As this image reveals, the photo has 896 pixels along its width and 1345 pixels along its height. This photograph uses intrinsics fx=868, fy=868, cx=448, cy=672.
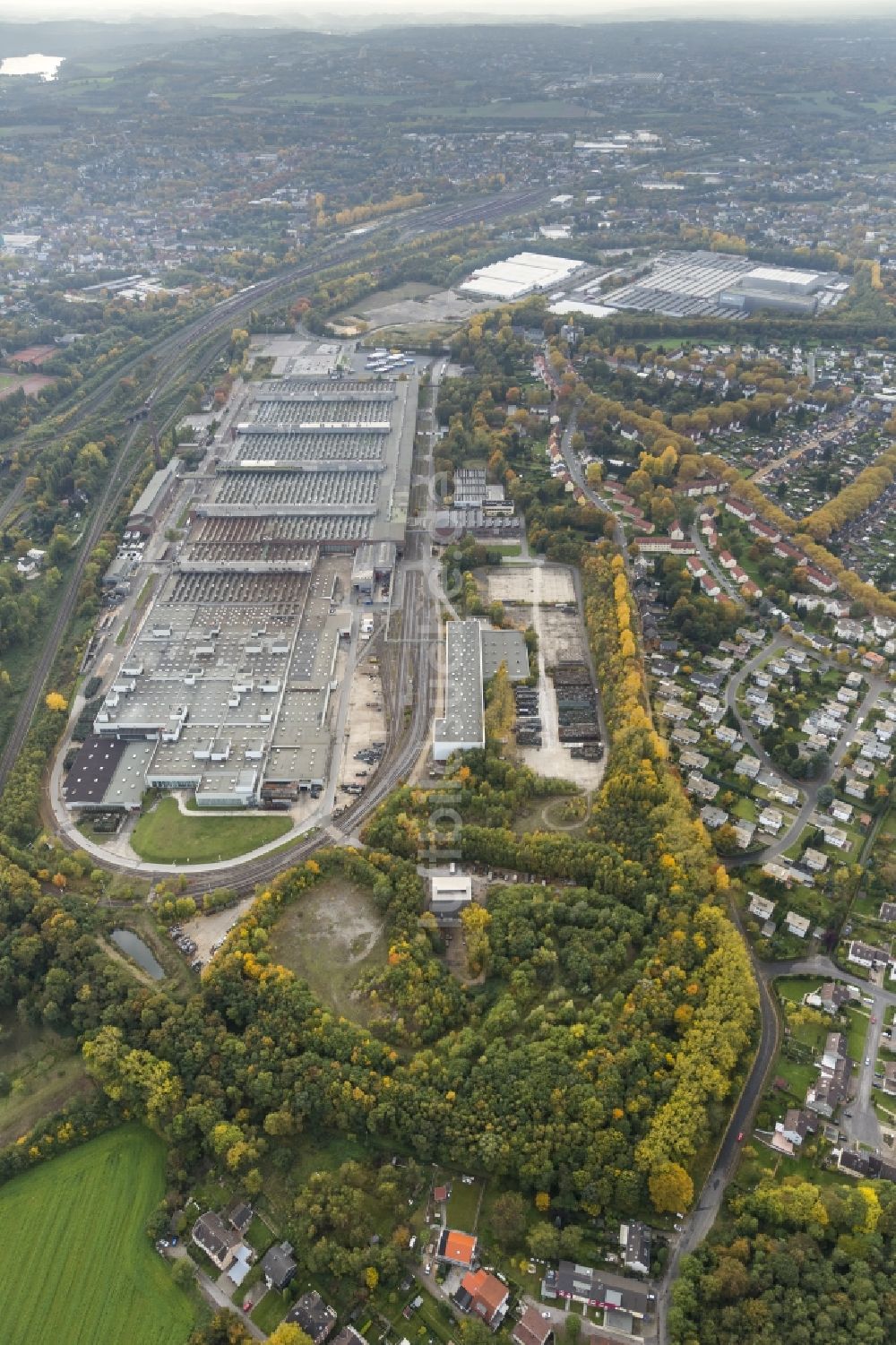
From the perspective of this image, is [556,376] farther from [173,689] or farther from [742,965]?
[742,965]

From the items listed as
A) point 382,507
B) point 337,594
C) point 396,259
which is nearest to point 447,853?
point 337,594

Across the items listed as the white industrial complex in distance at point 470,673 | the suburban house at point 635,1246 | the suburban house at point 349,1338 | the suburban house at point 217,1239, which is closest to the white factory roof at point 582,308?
the white industrial complex in distance at point 470,673

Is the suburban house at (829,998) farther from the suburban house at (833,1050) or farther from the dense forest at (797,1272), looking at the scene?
the dense forest at (797,1272)

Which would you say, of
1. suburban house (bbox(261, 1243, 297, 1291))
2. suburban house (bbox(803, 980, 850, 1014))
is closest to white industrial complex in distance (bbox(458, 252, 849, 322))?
suburban house (bbox(803, 980, 850, 1014))

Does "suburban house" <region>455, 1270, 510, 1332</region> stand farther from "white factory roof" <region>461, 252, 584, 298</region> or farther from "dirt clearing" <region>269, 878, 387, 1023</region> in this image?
"white factory roof" <region>461, 252, 584, 298</region>

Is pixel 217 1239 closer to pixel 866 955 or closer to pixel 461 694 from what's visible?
pixel 866 955

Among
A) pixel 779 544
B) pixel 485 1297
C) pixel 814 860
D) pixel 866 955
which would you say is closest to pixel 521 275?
pixel 779 544
